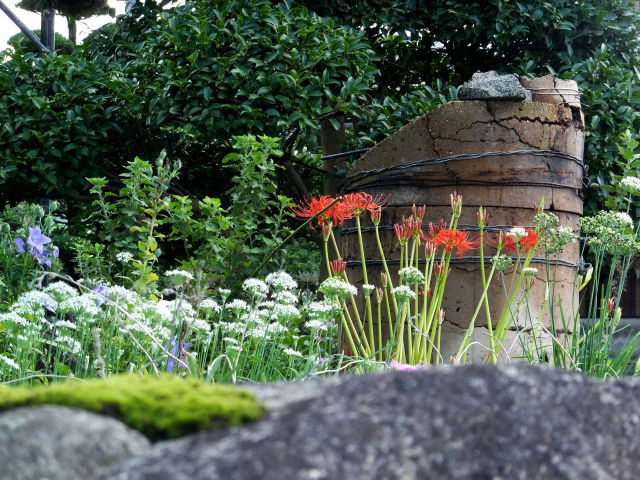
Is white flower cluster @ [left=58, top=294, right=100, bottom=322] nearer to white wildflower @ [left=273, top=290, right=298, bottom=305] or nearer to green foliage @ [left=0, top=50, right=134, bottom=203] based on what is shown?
white wildflower @ [left=273, top=290, right=298, bottom=305]

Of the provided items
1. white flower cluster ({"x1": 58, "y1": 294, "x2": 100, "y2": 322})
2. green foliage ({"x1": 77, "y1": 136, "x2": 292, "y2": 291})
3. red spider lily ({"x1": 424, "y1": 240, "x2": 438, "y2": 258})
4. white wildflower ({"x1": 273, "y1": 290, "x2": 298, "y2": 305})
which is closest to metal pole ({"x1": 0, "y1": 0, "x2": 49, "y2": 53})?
green foliage ({"x1": 77, "y1": 136, "x2": 292, "y2": 291})

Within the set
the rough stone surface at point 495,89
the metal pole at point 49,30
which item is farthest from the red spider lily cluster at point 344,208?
the metal pole at point 49,30

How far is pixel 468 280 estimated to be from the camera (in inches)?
145

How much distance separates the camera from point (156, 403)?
0.87 m

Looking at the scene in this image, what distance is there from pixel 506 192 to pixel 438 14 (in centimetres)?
298

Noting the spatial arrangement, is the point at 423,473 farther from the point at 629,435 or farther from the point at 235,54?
the point at 235,54

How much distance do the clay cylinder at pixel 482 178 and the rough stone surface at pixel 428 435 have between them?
2694 mm

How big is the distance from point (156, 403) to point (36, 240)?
300 cm

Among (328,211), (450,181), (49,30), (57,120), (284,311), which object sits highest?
(49,30)

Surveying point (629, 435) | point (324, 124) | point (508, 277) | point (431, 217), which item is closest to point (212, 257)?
point (431, 217)

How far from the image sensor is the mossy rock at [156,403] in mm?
850

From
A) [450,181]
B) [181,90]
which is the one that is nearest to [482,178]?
[450,181]

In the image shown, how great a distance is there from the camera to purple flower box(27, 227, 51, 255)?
362 centimetres

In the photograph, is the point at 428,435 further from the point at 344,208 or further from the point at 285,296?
the point at 285,296
